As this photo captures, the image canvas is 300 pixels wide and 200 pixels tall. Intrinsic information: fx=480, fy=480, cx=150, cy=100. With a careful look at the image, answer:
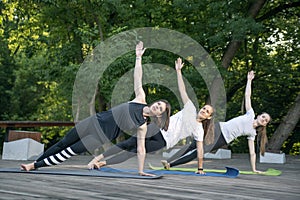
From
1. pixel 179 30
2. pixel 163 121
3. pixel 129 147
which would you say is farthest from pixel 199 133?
pixel 179 30

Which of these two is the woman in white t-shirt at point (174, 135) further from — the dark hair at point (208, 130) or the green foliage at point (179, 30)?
the green foliage at point (179, 30)

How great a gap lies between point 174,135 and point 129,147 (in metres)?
0.66

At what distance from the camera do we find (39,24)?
42.0 feet

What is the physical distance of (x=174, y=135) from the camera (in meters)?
6.11

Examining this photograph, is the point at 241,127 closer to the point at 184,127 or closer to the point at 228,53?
Result: the point at 184,127

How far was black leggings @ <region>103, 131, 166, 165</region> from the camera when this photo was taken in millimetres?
5793

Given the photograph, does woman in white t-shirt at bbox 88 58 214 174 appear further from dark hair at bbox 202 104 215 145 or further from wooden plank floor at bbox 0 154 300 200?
wooden plank floor at bbox 0 154 300 200

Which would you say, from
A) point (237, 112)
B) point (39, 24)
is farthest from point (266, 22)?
point (39, 24)

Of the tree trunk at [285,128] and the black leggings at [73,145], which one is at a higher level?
the tree trunk at [285,128]

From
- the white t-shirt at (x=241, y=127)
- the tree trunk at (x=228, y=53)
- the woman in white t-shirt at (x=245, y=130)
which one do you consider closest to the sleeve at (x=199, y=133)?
the woman in white t-shirt at (x=245, y=130)

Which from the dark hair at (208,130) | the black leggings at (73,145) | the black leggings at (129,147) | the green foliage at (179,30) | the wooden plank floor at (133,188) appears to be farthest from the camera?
the green foliage at (179,30)

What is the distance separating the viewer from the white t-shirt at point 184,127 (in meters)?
5.97

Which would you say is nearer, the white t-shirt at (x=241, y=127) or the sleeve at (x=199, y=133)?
the sleeve at (x=199, y=133)

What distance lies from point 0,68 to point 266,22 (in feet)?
36.4
